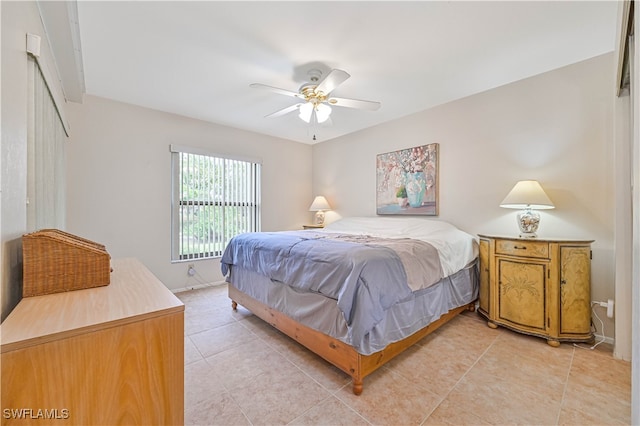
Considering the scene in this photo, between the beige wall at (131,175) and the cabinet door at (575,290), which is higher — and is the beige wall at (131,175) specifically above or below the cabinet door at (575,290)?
above

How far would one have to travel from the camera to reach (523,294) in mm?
2262

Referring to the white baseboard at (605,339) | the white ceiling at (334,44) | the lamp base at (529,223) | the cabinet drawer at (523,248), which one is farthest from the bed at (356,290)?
the white ceiling at (334,44)

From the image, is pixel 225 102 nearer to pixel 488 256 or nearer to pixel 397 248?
pixel 397 248

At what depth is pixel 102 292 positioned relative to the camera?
96 cm

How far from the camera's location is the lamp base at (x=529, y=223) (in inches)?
94.8

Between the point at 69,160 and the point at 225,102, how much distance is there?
5.95ft

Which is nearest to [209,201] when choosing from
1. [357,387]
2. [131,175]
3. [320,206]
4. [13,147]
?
[131,175]

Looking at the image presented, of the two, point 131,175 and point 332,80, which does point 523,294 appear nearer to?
point 332,80

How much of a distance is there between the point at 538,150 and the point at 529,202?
2.15 ft

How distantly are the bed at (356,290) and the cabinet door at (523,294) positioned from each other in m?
0.32

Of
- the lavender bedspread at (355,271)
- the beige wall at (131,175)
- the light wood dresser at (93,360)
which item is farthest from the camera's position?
the beige wall at (131,175)

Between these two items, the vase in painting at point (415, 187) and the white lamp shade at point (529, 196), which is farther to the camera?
the vase in painting at point (415, 187)

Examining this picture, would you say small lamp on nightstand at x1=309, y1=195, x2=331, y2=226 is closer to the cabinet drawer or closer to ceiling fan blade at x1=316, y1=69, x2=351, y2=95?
ceiling fan blade at x1=316, y1=69, x2=351, y2=95

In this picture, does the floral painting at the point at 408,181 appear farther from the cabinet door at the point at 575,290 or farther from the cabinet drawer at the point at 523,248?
the cabinet door at the point at 575,290
